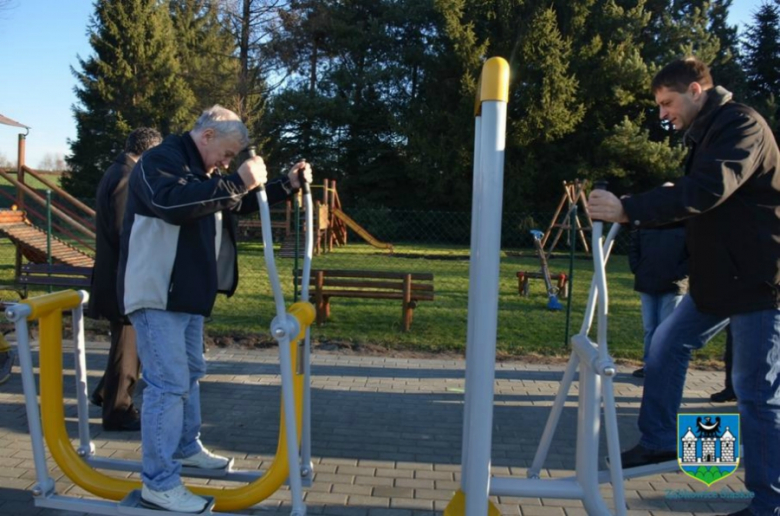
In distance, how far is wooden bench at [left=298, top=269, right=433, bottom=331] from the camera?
7.85 meters

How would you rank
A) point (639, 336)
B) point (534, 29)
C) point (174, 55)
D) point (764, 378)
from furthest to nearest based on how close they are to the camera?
point (174, 55)
point (534, 29)
point (639, 336)
point (764, 378)

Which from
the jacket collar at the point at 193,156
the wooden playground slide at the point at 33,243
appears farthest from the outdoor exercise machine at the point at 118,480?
the wooden playground slide at the point at 33,243

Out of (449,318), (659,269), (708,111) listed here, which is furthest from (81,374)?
(449,318)

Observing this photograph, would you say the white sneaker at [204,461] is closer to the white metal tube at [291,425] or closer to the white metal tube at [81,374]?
the white metal tube at [81,374]

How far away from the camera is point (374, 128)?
30.6 meters

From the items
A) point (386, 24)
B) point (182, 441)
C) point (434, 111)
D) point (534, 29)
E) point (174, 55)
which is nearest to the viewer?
point (182, 441)

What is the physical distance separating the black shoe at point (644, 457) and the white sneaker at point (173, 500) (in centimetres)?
226

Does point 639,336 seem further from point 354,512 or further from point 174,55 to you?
point 174,55

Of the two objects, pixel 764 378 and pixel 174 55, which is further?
pixel 174 55

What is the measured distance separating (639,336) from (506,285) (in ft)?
14.9

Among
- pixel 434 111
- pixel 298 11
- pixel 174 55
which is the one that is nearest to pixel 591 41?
pixel 434 111

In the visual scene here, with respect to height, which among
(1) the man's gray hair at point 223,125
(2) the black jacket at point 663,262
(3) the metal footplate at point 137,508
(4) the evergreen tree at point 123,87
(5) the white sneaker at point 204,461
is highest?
(4) the evergreen tree at point 123,87

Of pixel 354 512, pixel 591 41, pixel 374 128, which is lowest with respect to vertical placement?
pixel 354 512

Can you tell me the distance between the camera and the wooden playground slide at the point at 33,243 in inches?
410
